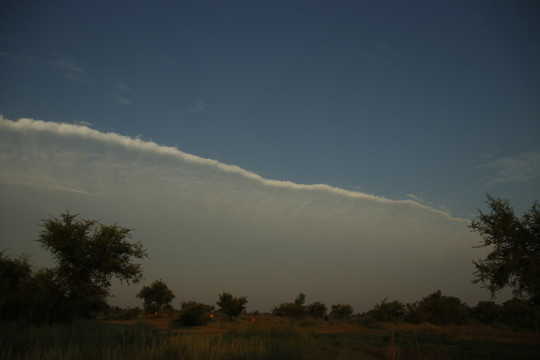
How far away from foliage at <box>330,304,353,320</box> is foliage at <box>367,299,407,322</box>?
856 inches

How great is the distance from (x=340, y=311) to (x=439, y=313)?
93.7ft

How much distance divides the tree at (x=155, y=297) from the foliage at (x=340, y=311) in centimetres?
3830

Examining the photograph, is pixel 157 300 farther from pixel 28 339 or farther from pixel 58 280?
pixel 28 339

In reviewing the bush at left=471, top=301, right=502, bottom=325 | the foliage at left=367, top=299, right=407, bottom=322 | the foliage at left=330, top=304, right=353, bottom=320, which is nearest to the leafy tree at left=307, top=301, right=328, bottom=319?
the foliage at left=330, top=304, right=353, bottom=320

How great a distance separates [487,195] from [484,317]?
38.0 m

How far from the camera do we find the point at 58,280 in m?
19.1

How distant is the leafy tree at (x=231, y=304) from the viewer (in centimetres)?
5119

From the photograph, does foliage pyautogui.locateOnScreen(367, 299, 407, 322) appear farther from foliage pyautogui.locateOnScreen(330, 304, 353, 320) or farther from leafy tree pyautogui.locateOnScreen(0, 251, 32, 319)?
leafy tree pyautogui.locateOnScreen(0, 251, 32, 319)

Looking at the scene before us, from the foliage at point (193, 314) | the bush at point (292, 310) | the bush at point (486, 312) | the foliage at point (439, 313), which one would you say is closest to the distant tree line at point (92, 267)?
the foliage at point (193, 314)

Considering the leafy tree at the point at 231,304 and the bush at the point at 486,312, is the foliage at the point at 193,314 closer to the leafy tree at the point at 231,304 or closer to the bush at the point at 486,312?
the leafy tree at the point at 231,304

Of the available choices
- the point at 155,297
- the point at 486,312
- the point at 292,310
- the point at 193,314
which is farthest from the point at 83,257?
the point at 486,312

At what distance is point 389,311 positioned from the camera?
49.4 m

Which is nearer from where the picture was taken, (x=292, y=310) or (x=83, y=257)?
(x=83, y=257)

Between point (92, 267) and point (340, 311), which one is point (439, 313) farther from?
point (92, 267)
